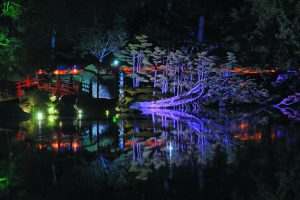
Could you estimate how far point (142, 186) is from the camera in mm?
6520

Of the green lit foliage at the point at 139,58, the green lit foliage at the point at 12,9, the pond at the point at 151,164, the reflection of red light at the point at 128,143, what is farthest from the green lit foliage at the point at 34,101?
the reflection of red light at the point at 128,143

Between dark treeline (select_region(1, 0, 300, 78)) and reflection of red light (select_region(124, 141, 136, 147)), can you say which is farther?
dark treeline (select_region(1, 0, 300, 78))

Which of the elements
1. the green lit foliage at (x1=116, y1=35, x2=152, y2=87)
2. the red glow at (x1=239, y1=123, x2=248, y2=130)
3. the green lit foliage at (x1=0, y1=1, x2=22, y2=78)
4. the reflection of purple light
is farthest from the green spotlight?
the reflection of purple light

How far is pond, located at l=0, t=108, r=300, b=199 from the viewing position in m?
6.32

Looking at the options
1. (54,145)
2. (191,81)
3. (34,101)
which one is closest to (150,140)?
(54,145)

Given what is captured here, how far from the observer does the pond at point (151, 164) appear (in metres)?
6.32

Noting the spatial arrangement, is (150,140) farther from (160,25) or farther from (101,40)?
(160,25)

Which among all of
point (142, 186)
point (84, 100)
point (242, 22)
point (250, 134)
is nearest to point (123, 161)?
point (142, 186)

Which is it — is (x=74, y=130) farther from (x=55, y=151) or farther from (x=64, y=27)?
(x=64, y=27)

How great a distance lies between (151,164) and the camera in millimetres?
8062

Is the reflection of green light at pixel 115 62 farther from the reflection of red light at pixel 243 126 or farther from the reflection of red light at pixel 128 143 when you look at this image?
the reflection of red light at pixel 128 143

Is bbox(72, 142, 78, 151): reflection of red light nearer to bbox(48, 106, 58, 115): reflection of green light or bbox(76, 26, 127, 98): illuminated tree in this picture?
bbox(48, 106, 58, 115): reflection of green light

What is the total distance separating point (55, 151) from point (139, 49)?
65.2 feet

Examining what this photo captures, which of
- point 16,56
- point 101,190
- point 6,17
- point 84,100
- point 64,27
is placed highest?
point 64,27
